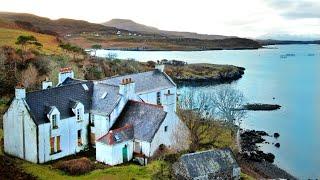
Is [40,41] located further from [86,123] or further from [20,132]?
[20,132]

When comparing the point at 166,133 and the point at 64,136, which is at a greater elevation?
the point at 166,133

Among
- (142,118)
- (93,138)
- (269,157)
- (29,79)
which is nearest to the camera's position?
(142,118)

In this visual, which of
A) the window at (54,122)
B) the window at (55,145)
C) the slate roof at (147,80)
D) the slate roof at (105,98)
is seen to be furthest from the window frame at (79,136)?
the slate roof at (147,80)

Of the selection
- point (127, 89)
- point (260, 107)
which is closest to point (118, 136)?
point (127, 89)

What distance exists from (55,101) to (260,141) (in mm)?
34674

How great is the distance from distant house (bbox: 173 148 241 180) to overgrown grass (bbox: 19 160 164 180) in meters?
1.79

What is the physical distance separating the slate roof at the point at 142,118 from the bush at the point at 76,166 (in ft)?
14.4

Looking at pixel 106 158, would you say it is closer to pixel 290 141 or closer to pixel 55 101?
pixel 55 101

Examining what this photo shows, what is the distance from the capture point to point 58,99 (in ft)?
120

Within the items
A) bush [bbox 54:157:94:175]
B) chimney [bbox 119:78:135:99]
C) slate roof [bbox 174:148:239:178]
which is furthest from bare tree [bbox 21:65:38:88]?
slate roof [bbox 174:148:239:178]

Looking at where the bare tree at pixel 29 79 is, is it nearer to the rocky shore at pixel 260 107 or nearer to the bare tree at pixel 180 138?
Result: the bare tree at pixel 180 138

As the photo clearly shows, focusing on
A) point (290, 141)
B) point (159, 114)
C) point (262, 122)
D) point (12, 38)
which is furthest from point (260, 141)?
point (12, 38)

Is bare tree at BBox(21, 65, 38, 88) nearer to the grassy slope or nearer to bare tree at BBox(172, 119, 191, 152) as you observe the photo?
bare tree at BBox(172, 119, 191, 152)

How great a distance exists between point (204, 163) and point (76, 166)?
30.0 feet
